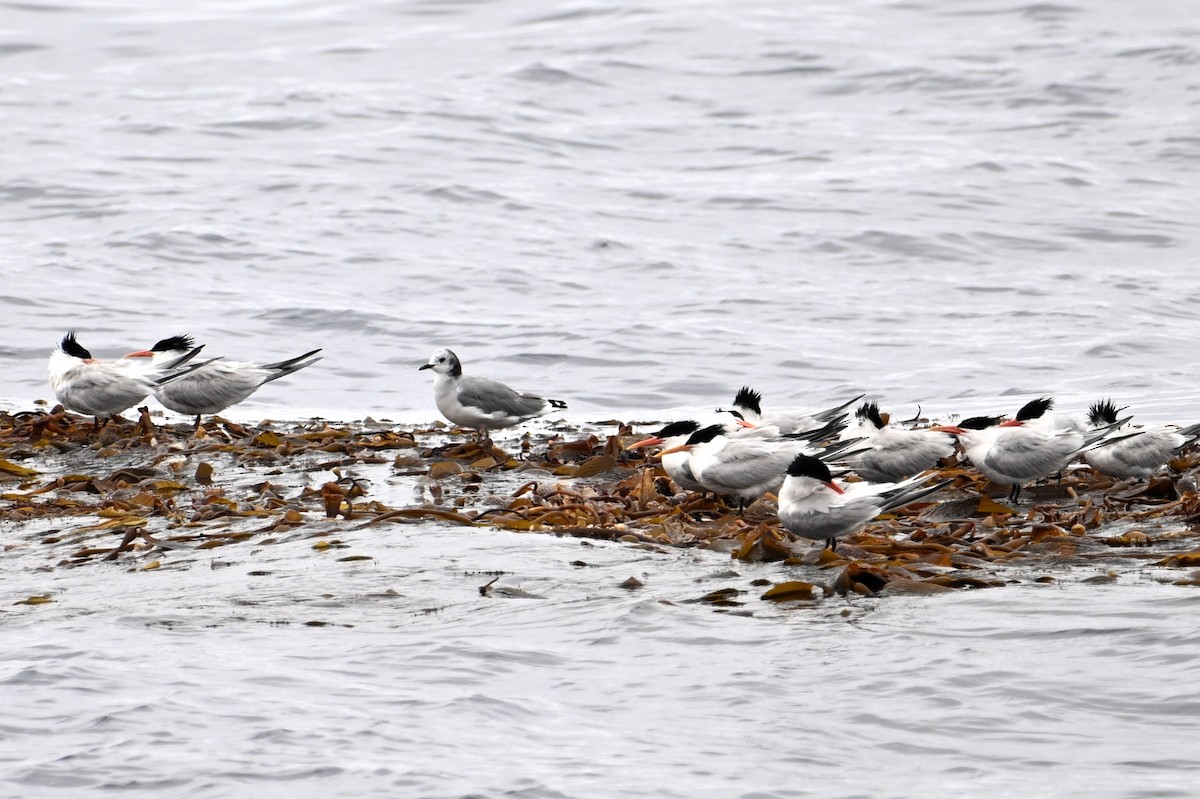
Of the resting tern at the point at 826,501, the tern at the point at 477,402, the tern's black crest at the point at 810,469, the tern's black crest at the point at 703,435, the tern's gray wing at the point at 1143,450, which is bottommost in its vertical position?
the tern at the point at 477,402

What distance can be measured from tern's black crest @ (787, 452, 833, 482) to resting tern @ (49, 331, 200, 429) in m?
5.71

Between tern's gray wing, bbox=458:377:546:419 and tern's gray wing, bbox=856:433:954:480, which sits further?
tern's gray wing, bbox=458:377:546:419

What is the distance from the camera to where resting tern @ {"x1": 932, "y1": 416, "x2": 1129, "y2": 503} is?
347 inches

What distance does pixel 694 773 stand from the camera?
5016 mm

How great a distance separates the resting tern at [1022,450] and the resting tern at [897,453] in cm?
26

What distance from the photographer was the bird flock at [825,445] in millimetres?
7461

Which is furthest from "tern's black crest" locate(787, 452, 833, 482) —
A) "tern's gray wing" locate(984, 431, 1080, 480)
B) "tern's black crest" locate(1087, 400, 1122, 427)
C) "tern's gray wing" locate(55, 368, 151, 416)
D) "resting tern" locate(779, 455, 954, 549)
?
"tern's gray wing" locate(55, 368, 151, 416)

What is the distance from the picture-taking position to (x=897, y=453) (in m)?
9.19

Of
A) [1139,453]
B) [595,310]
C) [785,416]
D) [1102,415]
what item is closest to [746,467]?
[785,416]

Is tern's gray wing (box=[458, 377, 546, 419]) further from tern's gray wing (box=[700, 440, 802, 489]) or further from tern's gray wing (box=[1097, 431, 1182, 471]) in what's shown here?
tern's gray wing (box=[1097, 431, 1182, 471])

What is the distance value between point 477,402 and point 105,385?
280 cm


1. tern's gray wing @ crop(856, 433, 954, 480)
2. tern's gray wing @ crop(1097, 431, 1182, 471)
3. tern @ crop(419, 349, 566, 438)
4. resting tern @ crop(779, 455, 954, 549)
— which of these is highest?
resting tern @ crop(779, 455, 954, 549)

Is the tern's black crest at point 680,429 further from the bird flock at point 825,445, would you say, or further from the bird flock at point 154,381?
the bird flock at point 154,381

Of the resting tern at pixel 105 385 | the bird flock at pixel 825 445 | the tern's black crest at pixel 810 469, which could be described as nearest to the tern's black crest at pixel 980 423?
the bird flock at pixel 825 445
